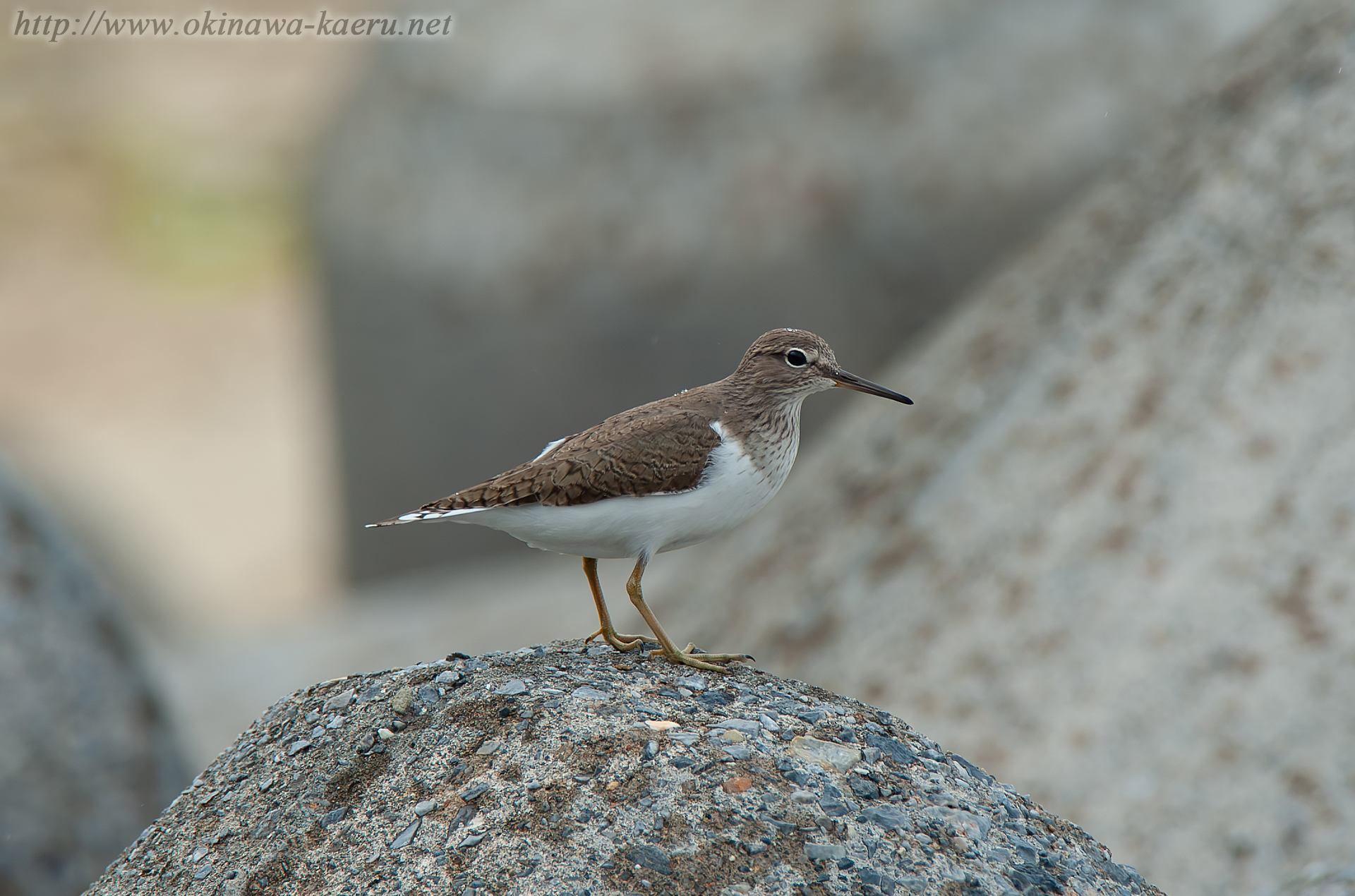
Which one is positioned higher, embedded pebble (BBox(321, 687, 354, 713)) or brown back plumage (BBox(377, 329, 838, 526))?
brown back plumage (BBox(377, 329, 838, 526))

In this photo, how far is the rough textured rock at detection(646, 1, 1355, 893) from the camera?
5684mm

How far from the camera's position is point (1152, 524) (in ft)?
20.9

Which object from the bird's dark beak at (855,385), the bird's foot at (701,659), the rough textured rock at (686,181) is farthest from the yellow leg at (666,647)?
the rough textured rock at (686,181)

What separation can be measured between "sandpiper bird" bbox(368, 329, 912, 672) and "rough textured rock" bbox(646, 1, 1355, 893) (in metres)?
2.94

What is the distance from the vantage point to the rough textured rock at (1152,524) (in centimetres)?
568

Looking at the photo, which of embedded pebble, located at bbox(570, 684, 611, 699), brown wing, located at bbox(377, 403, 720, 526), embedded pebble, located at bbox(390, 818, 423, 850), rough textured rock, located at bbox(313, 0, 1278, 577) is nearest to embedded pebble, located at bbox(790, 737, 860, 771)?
embedded pebble, located at bbox(570, 684, 611, 699)

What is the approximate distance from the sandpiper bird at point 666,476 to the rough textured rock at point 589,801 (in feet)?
1.30

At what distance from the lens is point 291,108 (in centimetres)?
2222

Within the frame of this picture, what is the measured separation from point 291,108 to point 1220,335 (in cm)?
1917

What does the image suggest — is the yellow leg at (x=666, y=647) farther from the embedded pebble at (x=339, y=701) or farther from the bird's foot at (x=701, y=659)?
the embedded pebble at (x=339, y=701)

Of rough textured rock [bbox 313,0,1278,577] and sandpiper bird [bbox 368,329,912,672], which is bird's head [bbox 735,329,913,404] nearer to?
sandpiper bird [bbox 368,329,912,672]

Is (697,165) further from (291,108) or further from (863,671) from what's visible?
(291,108)

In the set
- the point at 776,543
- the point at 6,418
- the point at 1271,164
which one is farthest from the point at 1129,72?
the point at 6,418

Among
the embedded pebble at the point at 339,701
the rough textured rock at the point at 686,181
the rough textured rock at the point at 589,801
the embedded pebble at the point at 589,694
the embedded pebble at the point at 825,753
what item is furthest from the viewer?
the rough textured rock at the point at 686,181
